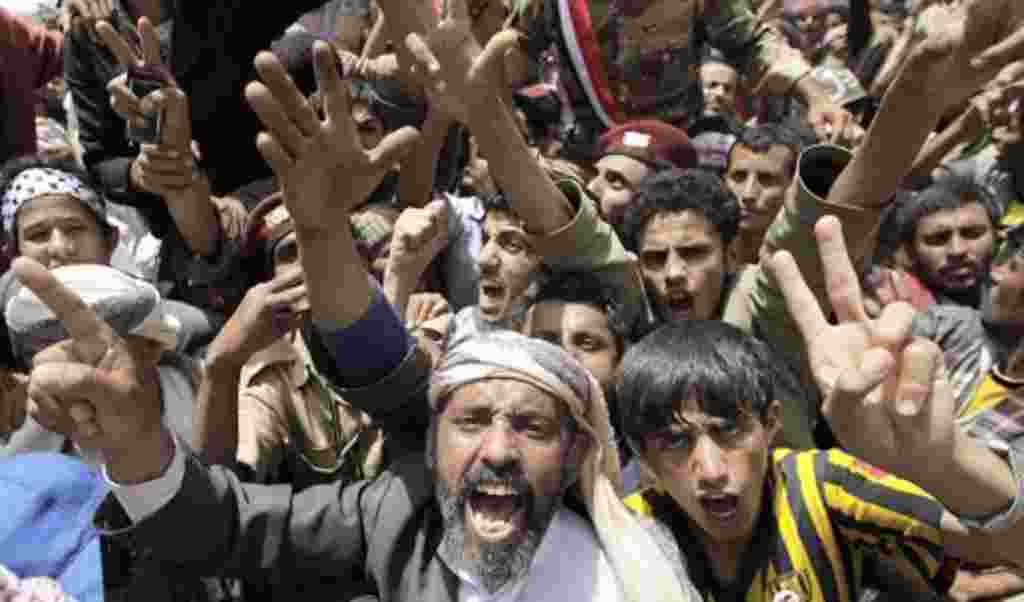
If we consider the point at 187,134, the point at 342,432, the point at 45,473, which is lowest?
the point at 342,432

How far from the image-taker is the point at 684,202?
372 centimetres

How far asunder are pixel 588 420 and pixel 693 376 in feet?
0.75

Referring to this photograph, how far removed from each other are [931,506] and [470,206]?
93.8 inches

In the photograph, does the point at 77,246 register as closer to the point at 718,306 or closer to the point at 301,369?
the point at 301,369

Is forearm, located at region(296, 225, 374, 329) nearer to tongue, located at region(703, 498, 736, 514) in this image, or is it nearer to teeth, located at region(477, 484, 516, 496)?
teeth, located at region(477, 484, 516, 496)

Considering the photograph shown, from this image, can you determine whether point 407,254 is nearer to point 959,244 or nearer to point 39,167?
point 39,167

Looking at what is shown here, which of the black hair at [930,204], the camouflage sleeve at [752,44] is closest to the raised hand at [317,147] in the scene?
the camouflage sleeve at [752,44]

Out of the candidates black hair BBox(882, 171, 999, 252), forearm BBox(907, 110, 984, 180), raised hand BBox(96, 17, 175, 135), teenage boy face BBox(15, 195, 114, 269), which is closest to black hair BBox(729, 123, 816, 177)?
forearm BBox(907, 110, 984, 180)

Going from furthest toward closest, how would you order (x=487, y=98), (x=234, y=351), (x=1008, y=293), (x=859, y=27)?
(x=859, y=27) → (x=1008, y=293) → (x=487, y=98) → (x=234, y=351)

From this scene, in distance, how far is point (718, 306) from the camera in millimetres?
3586

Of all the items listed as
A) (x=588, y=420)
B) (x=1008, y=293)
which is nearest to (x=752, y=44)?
(x=1008, y=293)

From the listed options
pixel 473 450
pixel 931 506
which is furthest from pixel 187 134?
pixel 931 506

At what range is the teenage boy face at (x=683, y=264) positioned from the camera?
355 cm

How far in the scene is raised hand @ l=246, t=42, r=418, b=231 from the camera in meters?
2.33
